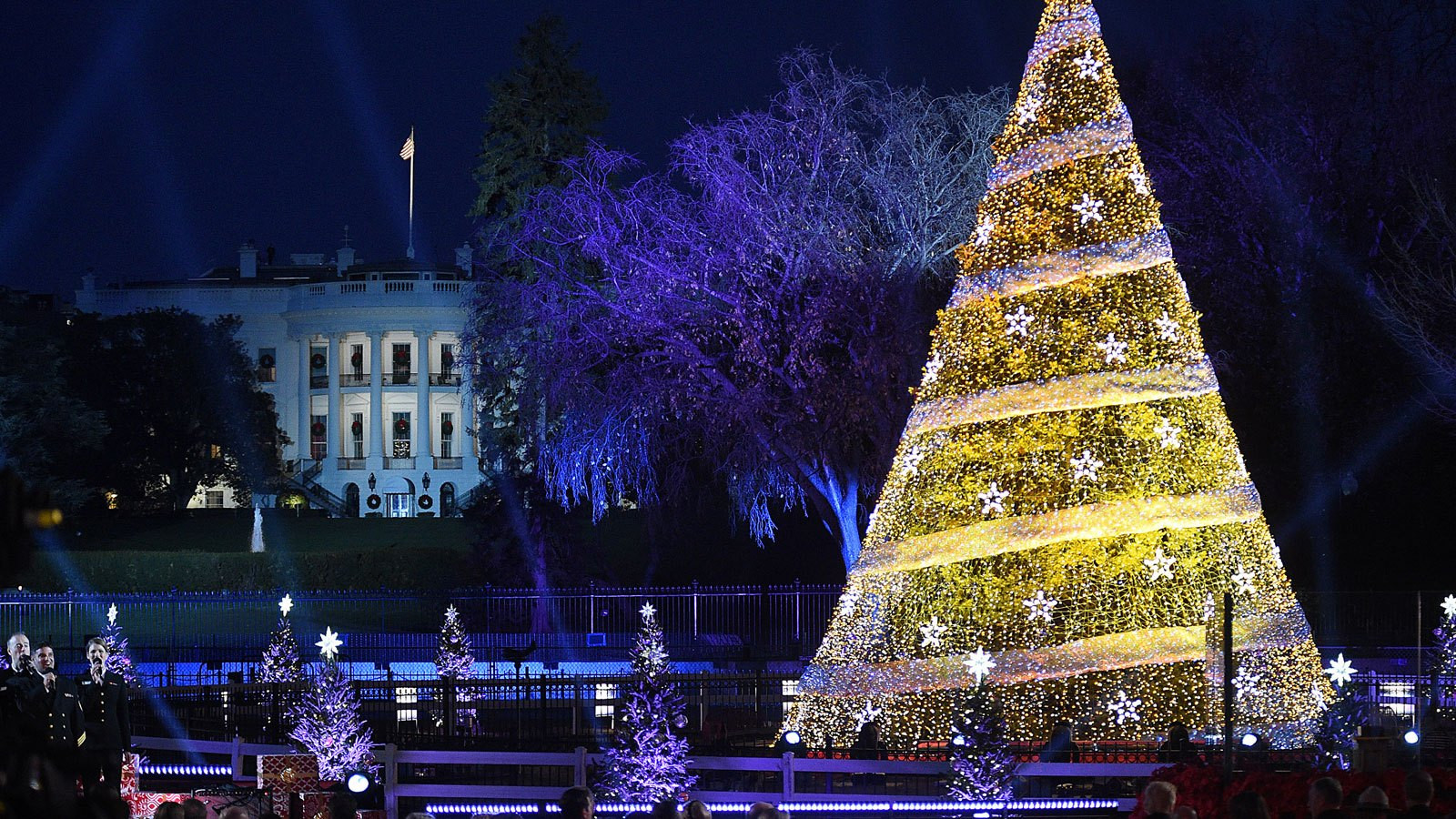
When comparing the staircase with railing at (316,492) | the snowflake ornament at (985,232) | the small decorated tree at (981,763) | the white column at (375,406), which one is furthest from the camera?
the white column at (375,406)

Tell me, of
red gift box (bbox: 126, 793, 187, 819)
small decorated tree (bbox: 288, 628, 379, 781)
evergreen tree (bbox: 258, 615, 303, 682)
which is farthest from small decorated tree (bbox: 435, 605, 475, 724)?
red gift box (bbox: 126, 793, 187, 819)

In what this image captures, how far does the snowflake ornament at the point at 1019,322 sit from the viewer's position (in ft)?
46.6

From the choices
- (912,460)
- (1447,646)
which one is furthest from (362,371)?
(912,460)

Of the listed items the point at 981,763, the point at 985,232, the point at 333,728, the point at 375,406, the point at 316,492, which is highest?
the point at 375,406

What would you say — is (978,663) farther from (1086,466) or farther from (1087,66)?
(1087,66)

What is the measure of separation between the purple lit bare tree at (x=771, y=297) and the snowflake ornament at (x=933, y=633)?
1531cm

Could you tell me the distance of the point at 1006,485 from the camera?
557 inches

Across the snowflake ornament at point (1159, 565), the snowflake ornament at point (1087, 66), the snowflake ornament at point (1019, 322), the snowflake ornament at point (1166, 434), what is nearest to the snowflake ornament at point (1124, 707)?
the snowflake ornament at point (1159, 565)

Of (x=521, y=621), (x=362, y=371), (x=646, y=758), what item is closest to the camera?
(x=646, y=758)

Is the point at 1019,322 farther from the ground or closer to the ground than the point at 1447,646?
farther from the ground

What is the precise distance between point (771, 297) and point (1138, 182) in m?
16.3

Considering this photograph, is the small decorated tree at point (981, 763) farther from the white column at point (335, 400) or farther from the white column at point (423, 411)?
the white column at point (335, 400)

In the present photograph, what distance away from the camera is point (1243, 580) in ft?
45.8

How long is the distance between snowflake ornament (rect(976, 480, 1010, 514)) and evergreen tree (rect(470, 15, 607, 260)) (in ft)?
108
